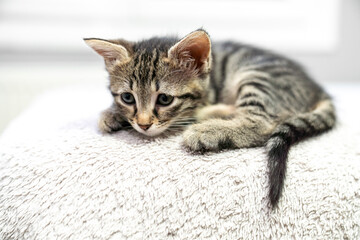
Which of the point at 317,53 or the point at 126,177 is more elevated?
the point at 126,177

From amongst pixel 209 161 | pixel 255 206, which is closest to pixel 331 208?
pixel 255 206

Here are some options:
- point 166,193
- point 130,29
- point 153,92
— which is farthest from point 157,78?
point 130,29

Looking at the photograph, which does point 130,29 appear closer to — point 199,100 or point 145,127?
point 199,100

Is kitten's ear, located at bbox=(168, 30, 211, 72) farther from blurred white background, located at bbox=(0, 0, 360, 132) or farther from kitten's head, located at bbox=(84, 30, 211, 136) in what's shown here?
blurred white background, located at bbox=(0, 0, 360, 132)

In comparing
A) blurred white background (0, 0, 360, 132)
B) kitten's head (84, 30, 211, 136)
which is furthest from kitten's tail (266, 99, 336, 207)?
blurred white background (0, 0, 360, 132)

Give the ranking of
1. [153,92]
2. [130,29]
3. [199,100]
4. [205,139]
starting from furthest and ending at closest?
[130,29] → [199,100] → [153,92] → [205,139]

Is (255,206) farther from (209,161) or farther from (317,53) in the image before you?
(317,53)
